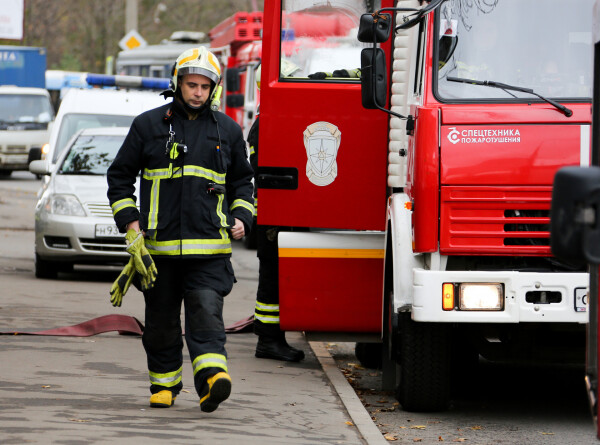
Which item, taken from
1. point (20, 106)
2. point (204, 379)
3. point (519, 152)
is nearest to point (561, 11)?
point (519, 152)

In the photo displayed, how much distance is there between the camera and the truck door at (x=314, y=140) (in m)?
8.57

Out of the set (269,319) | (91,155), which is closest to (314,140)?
(269,319)

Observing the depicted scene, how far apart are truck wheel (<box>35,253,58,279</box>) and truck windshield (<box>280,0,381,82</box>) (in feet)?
20.8

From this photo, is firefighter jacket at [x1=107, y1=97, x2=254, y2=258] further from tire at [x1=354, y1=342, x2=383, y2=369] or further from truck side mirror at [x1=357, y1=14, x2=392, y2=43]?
tire at [x1=354, y1=342, x2=383, y2=369]

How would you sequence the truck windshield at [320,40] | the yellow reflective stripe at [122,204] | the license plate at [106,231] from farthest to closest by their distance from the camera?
1. the license plate at [106,231]
2. the truck windshield at [320,40]
3. the yellow reflective stripe at [122,204]

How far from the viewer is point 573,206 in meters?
3.71

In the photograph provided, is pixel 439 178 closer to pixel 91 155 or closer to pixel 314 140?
pixel 314 140

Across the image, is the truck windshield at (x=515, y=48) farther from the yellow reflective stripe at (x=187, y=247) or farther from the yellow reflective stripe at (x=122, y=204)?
the yellow reflective stripe at (x=122, y=204)

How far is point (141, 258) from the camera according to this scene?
6809mm

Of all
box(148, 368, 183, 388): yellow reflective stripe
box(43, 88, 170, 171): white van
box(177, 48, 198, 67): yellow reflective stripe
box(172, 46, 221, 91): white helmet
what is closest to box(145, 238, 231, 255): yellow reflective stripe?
box(148, 368, 183, 388): yellow reflective stripe

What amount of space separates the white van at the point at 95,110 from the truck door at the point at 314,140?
8579 mm

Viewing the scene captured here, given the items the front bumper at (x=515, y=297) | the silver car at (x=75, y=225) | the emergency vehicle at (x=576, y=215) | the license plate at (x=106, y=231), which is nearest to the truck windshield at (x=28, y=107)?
the silver car at (x=75, y=225)

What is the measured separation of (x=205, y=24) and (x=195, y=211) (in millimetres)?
46039

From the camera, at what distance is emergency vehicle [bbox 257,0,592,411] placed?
23.2 feet
